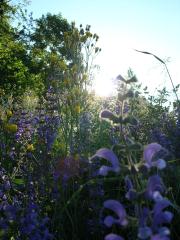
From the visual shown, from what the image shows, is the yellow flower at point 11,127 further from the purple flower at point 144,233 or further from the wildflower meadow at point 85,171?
the purple flower at point 144,233

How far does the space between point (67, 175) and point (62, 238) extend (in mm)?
501

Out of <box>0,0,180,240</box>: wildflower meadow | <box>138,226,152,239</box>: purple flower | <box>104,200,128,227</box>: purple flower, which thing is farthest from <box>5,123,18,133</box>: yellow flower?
<box>138,226,152,239</box>: purple flower

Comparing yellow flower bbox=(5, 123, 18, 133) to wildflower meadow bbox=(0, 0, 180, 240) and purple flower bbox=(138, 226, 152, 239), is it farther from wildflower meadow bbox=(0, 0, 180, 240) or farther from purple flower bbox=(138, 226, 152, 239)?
purple flower bbox=(138, 226, 152, 239)

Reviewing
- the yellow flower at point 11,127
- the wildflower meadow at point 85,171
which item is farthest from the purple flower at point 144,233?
the yellow flower at point 11,127

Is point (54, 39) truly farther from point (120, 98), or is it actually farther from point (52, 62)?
point (120, 98)

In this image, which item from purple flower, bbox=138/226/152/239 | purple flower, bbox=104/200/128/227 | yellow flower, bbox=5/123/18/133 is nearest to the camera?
purple flower, bbox=138/226/152/239

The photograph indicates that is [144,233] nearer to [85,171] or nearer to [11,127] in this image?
[85,171]

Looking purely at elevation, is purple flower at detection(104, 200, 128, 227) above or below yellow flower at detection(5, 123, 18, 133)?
below

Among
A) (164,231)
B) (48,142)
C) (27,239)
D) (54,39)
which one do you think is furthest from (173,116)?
(54,39)

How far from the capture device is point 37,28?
34750 mm

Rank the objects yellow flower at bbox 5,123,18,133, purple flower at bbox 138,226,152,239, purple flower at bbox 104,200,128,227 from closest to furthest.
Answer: purple flower at bbox 138,226,152,239, purple flower at bbox 104,200,128,227, yellow flower at bbox 5,123,18,133

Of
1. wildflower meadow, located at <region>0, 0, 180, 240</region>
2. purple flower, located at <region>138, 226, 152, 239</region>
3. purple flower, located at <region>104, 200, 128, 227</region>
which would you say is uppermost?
wildflower meadow, located at <region>0, 0, 180, 240</region>

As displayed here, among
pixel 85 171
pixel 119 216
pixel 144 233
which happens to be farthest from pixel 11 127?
pixel 144 233

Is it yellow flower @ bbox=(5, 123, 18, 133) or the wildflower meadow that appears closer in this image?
the wildflower meadow
